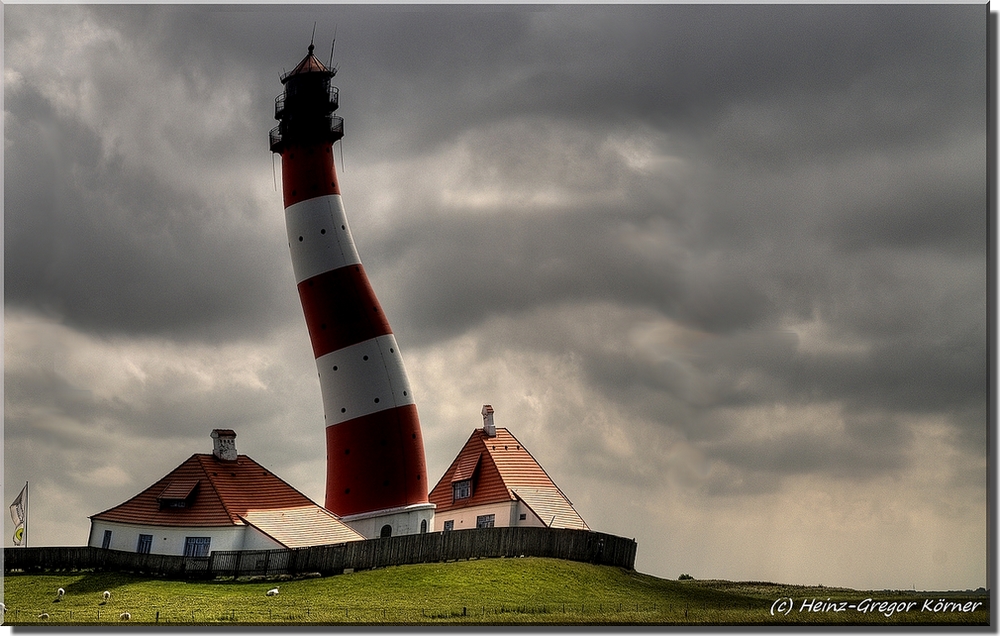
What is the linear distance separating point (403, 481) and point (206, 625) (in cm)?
972

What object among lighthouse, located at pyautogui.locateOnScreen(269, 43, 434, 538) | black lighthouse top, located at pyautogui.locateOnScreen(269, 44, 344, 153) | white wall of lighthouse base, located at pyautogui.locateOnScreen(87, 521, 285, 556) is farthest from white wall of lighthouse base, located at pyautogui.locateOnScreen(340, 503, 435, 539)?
black lighthouse top, located at pyautogui.locateOnScreen(269, 44, 344, 153)

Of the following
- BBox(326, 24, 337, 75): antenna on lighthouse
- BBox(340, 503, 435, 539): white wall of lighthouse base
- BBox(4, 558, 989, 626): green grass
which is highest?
BBox(326, 24, 337, 75): antenna on lighthouse

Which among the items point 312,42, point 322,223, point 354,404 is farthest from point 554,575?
point 312,42

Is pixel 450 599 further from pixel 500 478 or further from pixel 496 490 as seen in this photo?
pixel 500 478

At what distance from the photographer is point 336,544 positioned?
101ft

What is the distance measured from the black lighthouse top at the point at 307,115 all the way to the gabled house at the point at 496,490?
9836mm

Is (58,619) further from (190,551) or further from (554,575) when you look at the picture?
(554,575)

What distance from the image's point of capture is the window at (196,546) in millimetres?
30375

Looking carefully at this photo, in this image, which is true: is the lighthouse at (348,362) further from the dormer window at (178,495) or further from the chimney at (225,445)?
the dormer window at (178,495)

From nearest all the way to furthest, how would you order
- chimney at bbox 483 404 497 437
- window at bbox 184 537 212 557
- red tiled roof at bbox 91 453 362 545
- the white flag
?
1. the white flag
2. window at bbox 184 537 212 557
3. red tiled roof at bbox 91 453 362 545
4. chimney at bbox 483 404 497 437

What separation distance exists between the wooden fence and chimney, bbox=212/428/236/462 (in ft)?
12.4

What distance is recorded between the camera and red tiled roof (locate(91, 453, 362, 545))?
102 feet

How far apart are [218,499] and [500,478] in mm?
8684

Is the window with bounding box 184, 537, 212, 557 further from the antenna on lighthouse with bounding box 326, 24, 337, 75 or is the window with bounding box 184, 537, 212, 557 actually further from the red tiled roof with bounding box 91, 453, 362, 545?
the antenna on lighthouse with bounding box 326, 24, 337, 75
